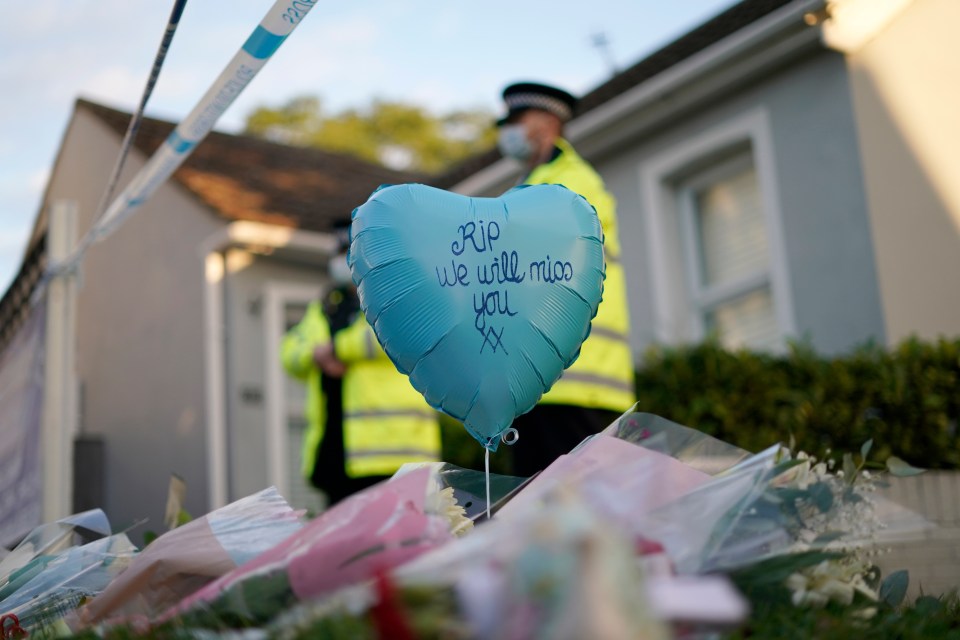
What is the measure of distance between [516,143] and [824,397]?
238 centimetres

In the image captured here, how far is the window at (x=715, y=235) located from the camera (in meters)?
7.91

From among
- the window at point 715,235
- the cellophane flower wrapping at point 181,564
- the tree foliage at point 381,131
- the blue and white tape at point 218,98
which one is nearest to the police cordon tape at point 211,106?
the blue and white tape at point 218,98

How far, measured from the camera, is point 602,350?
13.6ft

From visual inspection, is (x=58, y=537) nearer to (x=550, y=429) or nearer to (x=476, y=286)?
(x=476, y=286)

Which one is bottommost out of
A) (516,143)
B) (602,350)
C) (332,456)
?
(332,456)

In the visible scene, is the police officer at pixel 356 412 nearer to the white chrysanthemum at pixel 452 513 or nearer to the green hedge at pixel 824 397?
the green hedge at pixel 824 397

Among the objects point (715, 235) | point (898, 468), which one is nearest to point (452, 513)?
point (898, 468)

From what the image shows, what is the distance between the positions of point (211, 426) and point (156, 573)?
8.18m

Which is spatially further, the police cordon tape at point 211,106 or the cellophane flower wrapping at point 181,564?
the police cordon tape at point 211,106

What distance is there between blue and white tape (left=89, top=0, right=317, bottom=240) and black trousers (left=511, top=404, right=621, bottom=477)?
4.65 ft

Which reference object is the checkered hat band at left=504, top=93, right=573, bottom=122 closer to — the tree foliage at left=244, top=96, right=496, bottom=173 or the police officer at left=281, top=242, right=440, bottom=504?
the police officer at left=281, top=242, right=440, bottom=504

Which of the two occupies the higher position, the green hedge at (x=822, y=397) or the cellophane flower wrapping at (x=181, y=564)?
the green hedge at (x=822, y=397)

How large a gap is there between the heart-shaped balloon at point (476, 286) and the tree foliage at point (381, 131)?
25958 mm

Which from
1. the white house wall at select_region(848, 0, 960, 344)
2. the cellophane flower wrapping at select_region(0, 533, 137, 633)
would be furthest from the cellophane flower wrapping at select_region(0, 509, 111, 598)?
the white house wall at select_region(848, 0, 960, 344)
